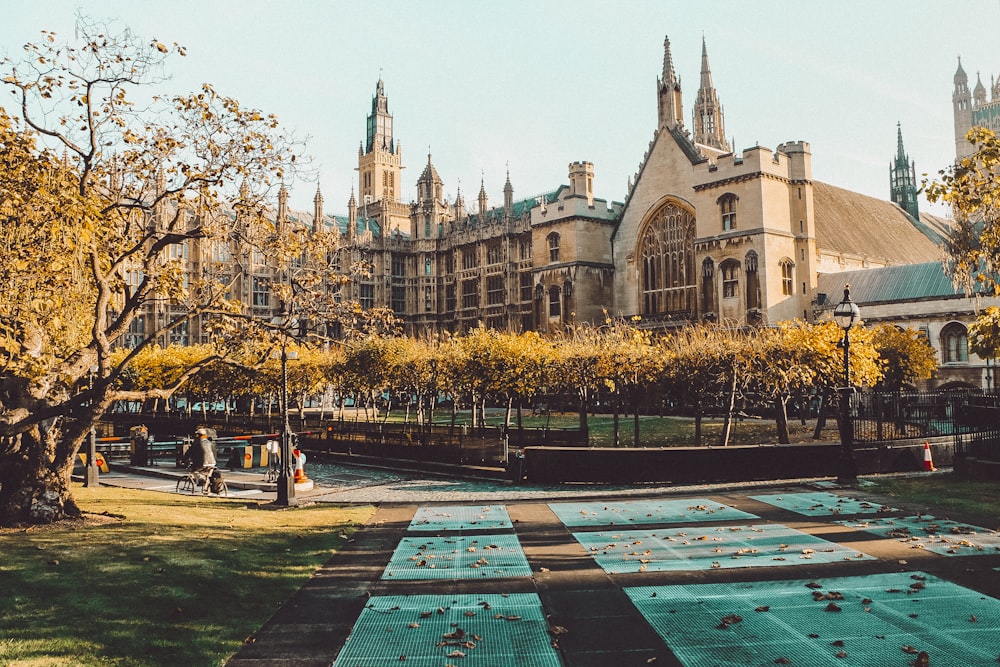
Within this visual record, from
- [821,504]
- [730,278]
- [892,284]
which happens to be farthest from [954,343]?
[821,504]

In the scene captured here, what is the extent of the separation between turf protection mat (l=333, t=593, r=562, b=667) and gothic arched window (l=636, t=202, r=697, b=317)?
130 feet

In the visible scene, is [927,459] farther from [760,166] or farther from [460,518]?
[760,166]

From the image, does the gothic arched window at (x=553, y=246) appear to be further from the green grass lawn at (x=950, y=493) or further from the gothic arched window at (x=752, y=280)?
the green grass lawn at (x=950, y=493)

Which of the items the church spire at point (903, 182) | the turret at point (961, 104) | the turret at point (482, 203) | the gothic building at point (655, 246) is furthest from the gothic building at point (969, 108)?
the turret at point (482, 203)

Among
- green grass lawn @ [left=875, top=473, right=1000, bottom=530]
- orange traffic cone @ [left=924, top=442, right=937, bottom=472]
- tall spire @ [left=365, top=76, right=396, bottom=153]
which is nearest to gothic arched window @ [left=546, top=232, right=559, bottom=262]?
orange traffic cone @ [left=924, top=442, right=937, bottom=472]

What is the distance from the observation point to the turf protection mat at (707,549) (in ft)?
34.0

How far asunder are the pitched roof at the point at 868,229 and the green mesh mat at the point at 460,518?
40.0m

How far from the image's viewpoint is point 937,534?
11852mm

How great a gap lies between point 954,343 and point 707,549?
37095 mm

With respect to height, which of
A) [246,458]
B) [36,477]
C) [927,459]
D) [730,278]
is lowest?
[246,458]

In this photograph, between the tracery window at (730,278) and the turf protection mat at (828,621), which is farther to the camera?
the tracery window at (730,278)

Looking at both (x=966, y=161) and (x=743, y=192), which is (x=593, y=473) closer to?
(x=966, y=161)

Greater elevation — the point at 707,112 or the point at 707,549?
the point at 707,112

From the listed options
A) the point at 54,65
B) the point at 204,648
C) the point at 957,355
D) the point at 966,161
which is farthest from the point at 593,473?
the point at 957,355
